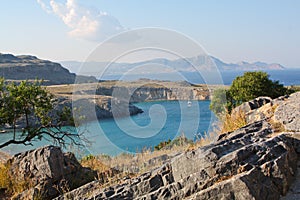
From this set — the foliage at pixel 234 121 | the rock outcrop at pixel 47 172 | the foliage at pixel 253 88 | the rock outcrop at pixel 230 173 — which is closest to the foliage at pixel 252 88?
the foliage at pixel 253 88

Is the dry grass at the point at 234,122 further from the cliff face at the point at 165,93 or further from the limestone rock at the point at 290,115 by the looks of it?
the cliff face at the point at 165,93

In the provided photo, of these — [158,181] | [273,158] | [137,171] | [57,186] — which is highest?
[273,158]

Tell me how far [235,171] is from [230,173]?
0.25ft

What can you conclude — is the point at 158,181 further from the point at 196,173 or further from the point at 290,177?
the point at 290,177

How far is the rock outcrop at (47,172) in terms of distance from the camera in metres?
7.37

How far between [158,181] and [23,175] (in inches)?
182

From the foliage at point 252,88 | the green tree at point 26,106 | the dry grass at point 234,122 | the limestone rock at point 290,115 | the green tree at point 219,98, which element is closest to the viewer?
the limestone rock at point 290,115

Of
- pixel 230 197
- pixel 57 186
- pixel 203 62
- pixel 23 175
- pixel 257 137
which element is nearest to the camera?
pixel 230 197

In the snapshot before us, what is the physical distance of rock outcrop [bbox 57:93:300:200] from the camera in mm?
3916

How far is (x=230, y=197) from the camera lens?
381cm

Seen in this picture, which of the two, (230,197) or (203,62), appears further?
(203,62)

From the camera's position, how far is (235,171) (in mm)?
4297

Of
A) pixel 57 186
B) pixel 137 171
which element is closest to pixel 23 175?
pixel 57 186

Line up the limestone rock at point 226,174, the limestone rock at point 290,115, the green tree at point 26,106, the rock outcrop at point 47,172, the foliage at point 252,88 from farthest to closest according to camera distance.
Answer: the foliage at point 252,88
the green tree at point 26,106
the rock outcrop at point 47,172
the limestone rock at point 290,115
the limestone rock at point 226,174
